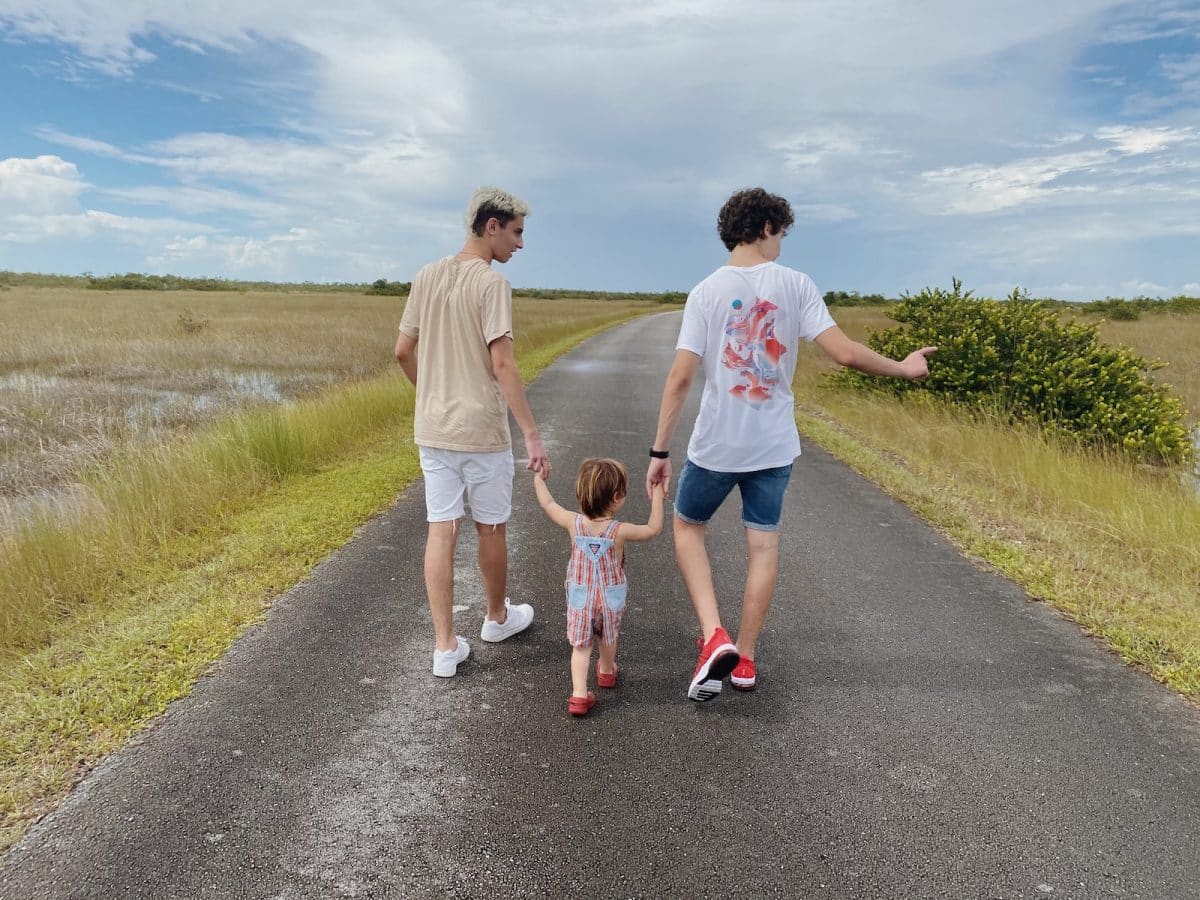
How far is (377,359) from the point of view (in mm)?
16797

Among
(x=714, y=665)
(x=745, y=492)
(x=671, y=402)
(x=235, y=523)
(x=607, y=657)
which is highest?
(x=671, y=402)

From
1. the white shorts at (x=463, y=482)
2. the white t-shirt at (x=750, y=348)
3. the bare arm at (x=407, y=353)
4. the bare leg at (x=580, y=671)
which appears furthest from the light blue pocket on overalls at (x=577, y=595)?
the bare arm at (x=407, y=353)

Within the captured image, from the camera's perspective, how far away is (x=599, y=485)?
9.55 ft

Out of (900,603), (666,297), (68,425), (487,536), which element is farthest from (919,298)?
(666,297)

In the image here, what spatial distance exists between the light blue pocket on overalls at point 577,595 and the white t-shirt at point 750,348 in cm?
77

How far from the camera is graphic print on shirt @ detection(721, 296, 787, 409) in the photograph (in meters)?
2.88

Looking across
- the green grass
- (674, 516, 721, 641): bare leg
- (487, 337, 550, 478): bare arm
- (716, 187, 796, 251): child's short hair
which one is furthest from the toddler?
the green grass

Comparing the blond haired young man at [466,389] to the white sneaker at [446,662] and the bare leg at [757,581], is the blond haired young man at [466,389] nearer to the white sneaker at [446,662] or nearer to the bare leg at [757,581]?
the white sneaker at [446,662]

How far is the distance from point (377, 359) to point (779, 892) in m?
16.2

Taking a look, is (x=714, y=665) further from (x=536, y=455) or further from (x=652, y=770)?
(x=536, y=455)

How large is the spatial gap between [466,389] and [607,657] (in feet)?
4.38

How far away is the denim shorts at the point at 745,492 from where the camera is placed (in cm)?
305

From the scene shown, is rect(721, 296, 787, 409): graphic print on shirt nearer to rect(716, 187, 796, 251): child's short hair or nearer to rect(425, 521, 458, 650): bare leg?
rect(716, 187, 796, 251): child's short hair

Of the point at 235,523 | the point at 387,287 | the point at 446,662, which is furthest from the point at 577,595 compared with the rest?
the point at 387,287
